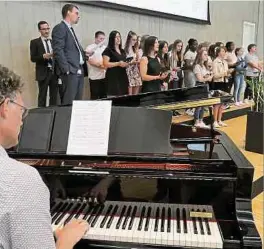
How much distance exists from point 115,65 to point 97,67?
413 millimetres

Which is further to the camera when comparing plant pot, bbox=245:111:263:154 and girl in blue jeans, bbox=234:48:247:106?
girl in blue jeans, bbox=234:48:247:106

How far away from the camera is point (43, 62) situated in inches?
188

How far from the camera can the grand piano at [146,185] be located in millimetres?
1494

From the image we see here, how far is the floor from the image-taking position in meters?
3.03

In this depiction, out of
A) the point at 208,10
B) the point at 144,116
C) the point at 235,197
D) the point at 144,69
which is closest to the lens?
the point at 235,197

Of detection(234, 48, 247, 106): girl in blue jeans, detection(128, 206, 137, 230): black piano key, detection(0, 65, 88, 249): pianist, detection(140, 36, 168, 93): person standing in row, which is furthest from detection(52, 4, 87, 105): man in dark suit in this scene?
detection(234, 48, 247, 106): girl in blue jeans

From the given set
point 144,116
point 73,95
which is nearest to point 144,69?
point 73,95

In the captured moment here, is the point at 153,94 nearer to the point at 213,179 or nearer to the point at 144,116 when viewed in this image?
the point at 144,116

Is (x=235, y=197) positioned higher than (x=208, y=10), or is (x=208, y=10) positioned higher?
(x=208, y=10)

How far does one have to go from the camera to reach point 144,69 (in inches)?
Result: 197

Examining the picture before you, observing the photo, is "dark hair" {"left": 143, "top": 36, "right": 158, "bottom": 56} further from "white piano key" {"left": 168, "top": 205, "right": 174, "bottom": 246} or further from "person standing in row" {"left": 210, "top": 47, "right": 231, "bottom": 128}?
"white piano key" {"left": 168, "top": 205, "right": 174, "bottom": 246}

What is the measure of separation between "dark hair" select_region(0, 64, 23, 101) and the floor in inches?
91.2

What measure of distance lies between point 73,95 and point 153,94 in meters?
2.19

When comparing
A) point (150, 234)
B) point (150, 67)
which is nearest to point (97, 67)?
point (150, 67)
